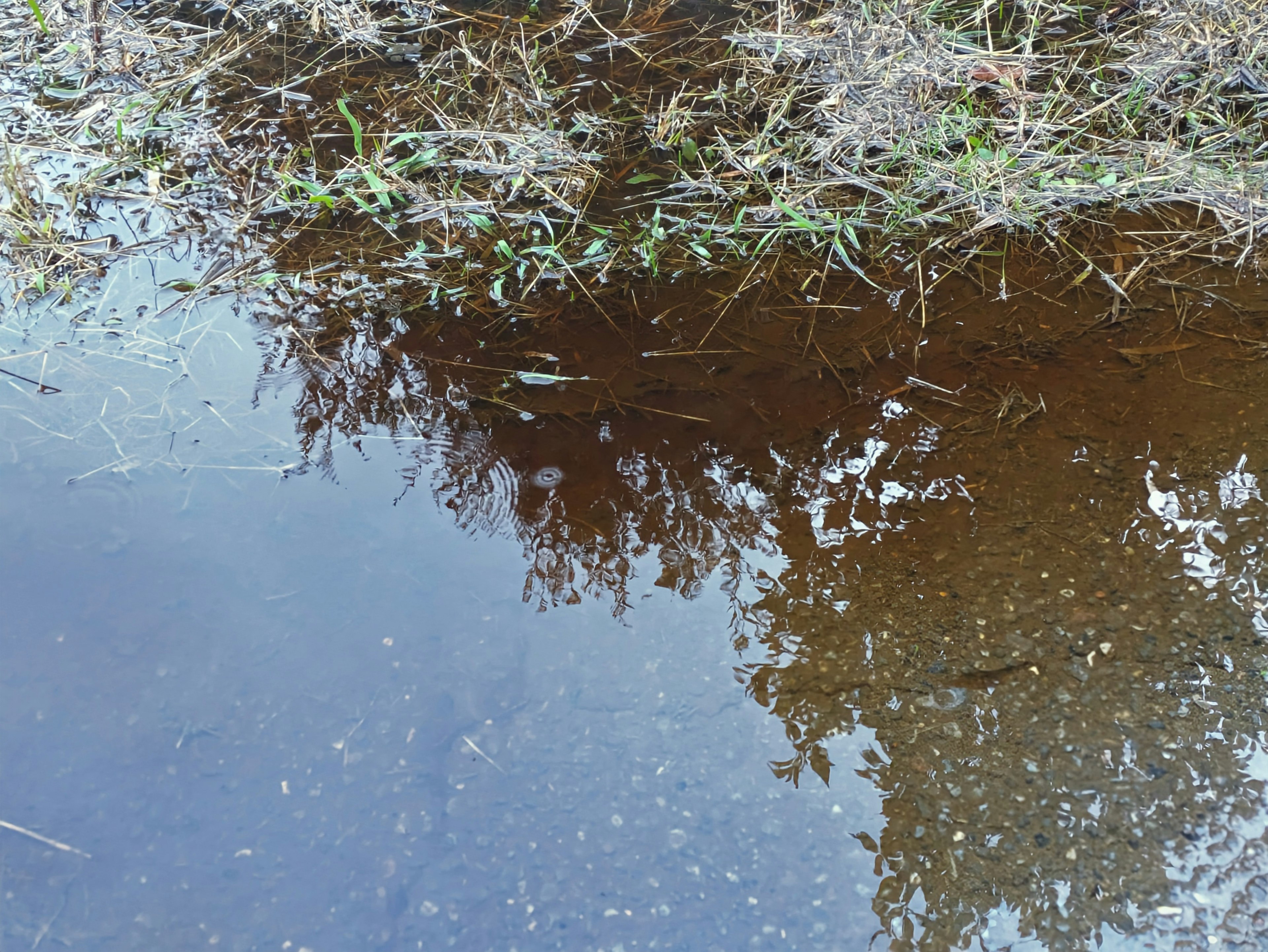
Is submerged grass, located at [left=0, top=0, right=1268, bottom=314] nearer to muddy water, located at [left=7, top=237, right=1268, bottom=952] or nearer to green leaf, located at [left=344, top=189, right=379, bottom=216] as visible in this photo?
green leaf, located at [left=344, top=189, right=379, bottom=216]

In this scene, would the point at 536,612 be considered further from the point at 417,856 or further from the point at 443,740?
the point at 417,856

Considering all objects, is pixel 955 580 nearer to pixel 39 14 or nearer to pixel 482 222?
pixel 482 222

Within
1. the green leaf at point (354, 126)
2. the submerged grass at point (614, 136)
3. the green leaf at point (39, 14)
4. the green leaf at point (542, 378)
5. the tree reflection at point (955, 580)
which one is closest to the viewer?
the tree reflection at point (955, 580)

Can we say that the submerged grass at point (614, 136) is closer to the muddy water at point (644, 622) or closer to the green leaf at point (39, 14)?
the green leaf at point (39, 14)

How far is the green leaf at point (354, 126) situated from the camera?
116 inches

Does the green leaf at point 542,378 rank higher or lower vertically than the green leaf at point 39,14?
lower

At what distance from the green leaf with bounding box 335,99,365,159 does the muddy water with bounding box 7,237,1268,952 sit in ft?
2.87

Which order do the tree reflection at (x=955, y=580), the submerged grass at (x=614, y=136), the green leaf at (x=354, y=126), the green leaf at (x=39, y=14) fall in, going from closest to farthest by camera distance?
the tree reflection at (x=955, y=580)
the submerged grass at (x=614, y=136)
the green leaf at (x=354, y=126)
the green leaf at (x=39, y=14)

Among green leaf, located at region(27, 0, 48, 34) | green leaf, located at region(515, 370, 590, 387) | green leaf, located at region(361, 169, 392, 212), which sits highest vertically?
green leaf, located at region(27, 0, 48, 34)

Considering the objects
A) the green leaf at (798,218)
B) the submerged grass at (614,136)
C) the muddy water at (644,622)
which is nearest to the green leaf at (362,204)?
the submerged grass at (614,136)

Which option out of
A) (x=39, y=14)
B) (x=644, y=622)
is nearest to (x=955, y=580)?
(x=644, y=622)

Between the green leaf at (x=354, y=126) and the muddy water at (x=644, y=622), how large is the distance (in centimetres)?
87

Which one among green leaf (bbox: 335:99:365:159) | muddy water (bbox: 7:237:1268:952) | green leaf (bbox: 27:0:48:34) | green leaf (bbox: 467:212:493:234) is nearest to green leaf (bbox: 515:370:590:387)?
muddy water (bbox: 7:237:1268:952)

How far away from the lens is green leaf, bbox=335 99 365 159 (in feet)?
9.68
